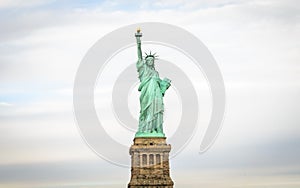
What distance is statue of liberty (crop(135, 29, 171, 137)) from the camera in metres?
93.9

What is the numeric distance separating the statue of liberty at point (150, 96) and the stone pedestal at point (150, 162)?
119 cm

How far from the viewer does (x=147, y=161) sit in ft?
305

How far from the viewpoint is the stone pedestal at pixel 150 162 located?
92.4m

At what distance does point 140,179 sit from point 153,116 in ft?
18.5

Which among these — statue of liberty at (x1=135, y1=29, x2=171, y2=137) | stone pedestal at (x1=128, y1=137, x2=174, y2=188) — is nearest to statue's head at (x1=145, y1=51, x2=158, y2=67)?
statue of liberty at (x1=135, y1=29, x2=171, y2=137)

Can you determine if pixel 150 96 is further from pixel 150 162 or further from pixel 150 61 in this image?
pixel 150 162

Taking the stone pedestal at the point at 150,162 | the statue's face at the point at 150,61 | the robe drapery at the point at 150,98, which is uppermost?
the statue's face at the point at 150,61

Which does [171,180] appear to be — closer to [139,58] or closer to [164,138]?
[164,138]

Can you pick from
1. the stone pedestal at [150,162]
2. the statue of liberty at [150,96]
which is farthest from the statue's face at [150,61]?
the stone pedestal at [150,162]

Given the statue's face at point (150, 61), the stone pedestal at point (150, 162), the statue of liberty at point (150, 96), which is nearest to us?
the stone pedestal at point (150, 162)

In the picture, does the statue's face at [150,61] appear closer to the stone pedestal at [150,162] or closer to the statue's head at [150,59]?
the statue's head at [150,59]

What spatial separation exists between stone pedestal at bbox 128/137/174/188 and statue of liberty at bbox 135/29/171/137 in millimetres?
1193

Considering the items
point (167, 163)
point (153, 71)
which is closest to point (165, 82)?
point (153, 71)

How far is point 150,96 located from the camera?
310 feet
